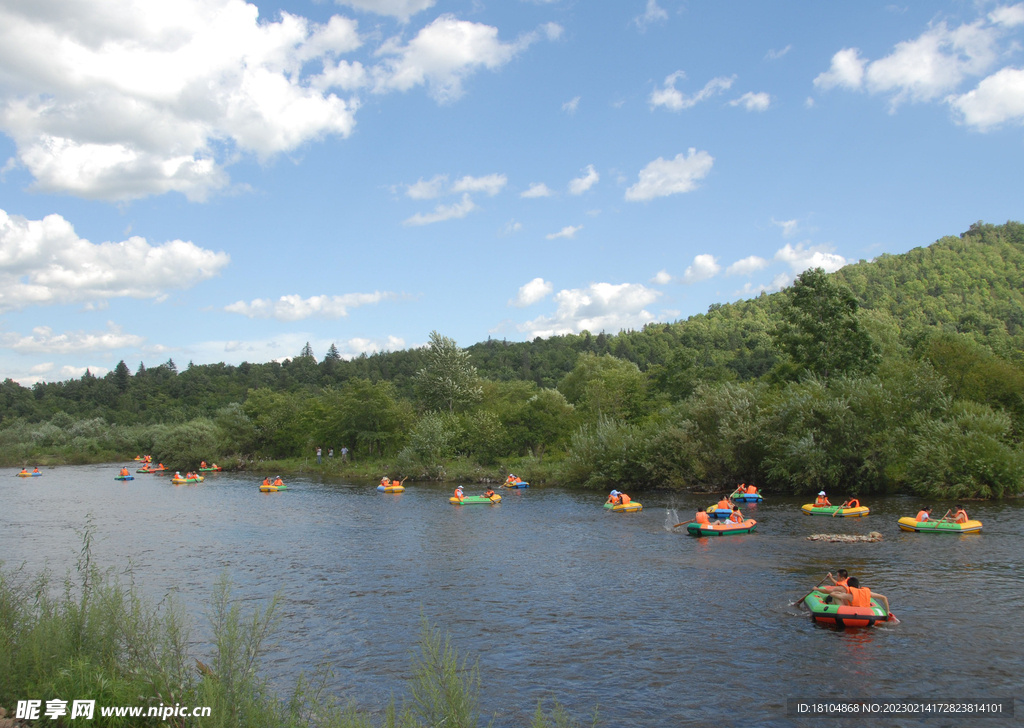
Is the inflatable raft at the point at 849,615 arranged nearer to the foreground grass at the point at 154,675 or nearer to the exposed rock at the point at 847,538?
the foreground grass at the point at 154,675

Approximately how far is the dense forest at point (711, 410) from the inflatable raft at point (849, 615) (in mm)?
25261

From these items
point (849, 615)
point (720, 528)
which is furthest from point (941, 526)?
point (849, 615)

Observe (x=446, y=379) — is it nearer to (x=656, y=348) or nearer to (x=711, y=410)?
(x=711, y=410)

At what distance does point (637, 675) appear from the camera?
15.8 metres

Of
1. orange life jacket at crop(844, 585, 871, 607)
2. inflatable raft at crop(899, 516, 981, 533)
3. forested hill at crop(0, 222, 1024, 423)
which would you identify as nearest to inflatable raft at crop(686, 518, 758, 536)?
inflatable raft at crop(899, 516, 981, 533)

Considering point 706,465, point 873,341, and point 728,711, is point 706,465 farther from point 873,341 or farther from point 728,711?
point 728,711

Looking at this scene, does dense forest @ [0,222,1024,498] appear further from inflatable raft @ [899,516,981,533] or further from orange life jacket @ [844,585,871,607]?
orange life jacket @ [844,585,871,607]

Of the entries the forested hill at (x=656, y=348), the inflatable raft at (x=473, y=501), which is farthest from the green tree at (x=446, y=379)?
the inflatable raft at (x=473, y=501)

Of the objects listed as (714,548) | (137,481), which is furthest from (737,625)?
(137,481)

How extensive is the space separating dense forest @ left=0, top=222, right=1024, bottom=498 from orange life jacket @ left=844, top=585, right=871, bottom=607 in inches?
997

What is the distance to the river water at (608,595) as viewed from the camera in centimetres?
1495

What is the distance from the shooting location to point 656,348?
150 metres

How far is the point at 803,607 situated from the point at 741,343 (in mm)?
114280

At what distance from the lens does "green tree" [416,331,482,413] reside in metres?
80.0
